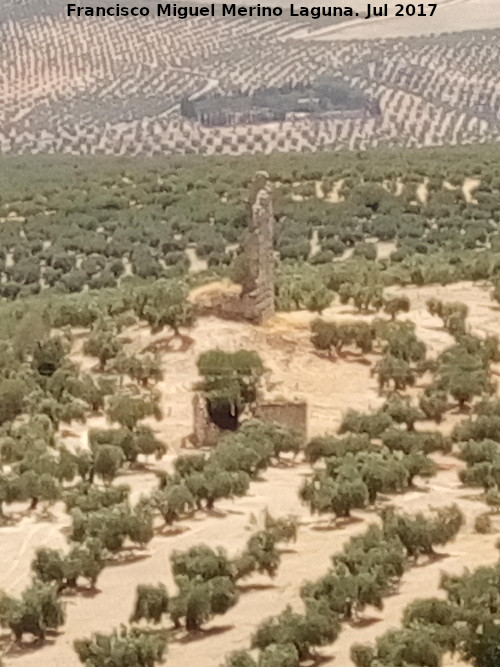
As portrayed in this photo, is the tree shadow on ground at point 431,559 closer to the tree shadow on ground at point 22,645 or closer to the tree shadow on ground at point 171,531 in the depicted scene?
the tree shadow on ground at point 171,531

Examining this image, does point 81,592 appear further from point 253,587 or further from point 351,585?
point 351,585

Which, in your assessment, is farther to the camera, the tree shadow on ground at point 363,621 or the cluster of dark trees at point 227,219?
the cluster of dark trees at point 227,219

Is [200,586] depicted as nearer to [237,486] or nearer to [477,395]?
[237,486]

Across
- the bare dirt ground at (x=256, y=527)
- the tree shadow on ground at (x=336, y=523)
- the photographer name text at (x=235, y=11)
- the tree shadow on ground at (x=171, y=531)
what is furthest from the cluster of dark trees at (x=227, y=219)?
→ the photographer name text at (x=235, y=11)

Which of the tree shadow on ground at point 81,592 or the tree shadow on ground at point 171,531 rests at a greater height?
the tree shadow on ground at point 171,531

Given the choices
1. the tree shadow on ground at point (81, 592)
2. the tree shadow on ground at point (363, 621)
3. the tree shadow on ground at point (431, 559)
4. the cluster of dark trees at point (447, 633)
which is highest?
the cluster of dark trees at point (447, 633)

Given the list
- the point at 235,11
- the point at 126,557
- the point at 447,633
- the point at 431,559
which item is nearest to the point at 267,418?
the point at 126,557

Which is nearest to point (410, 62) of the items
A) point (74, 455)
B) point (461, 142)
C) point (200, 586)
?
point (461, 142)
